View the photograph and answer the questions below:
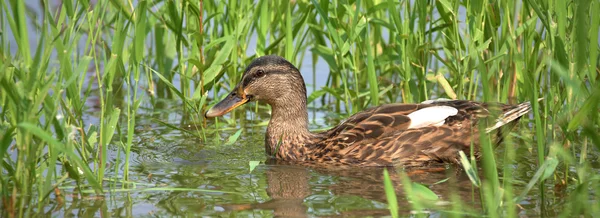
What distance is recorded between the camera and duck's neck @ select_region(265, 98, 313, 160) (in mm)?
7051

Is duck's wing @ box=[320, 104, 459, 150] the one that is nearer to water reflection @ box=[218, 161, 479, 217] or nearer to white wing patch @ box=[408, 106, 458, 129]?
white wing patch @ box=[408, 106, 458, 129]

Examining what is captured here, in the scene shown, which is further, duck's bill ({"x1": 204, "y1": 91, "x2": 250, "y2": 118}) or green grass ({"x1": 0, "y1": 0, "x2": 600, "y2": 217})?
duck's bill ({"x1": 204, "y1": 91, "x2": 250, "y2": 118})

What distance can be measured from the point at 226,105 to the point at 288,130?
498mm

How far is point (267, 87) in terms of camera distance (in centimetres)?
728

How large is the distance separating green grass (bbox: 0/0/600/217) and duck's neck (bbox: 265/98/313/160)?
30 cm


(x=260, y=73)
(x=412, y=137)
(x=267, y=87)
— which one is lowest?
(x=412, y=137)

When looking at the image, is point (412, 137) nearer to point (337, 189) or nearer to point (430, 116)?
point (430, 116)

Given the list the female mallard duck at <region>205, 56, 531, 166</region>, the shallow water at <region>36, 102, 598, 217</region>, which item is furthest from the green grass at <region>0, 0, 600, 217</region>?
the female mallard duck at <region>205, 56, 531, 166</region>

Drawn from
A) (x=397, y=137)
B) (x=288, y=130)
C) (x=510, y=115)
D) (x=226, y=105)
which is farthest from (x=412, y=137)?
(x=226, y=105)

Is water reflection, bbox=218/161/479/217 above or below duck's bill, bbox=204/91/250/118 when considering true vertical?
below

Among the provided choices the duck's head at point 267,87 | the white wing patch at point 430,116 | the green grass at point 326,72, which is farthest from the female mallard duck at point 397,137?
the green grass at point 326,72

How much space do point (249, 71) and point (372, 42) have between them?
1616 mm

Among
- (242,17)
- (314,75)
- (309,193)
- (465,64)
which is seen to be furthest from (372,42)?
(309,193)

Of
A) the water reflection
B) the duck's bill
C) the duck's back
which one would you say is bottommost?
the water reflection
